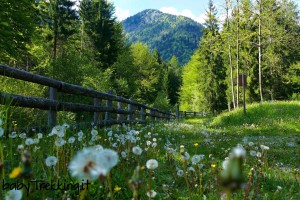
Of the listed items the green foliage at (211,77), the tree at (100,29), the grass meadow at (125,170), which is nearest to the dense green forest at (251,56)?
the green foliage at (211,77)

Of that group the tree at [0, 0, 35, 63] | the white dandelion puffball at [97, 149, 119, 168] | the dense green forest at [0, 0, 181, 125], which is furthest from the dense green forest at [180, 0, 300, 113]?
the white dandelion puffball at [97, 149, 119, 168]

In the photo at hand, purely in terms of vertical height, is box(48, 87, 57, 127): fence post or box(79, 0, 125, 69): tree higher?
box(79, 0, 125, 69): tree

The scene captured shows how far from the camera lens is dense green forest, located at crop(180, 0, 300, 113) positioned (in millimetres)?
31828

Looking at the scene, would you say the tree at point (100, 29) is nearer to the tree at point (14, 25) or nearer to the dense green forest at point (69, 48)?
the dense green forest at point (69, 48)

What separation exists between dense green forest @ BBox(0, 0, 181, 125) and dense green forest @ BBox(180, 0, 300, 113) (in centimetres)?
987

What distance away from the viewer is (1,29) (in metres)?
14.0

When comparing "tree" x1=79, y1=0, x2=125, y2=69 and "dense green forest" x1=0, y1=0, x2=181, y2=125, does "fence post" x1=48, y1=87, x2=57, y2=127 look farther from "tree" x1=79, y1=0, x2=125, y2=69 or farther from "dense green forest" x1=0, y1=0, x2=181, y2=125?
"tree" x1=79, y1=0, x2=125, y2=69

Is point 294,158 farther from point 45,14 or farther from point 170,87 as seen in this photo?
point 170,87

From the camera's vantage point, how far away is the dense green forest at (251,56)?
31828 mm

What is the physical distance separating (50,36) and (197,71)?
113 feet

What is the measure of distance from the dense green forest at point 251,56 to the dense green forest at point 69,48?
9.87 metres

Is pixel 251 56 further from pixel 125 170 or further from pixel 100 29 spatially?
pixel 125 170

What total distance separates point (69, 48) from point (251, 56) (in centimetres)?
2546

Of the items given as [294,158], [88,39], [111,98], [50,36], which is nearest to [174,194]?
[294,158]
